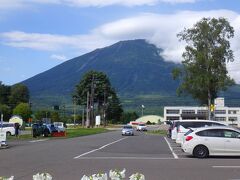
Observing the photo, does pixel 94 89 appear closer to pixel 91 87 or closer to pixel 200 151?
pixel 91 87

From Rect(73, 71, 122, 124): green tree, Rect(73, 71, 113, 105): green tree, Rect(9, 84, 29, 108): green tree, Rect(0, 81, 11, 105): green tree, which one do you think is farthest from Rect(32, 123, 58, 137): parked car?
Rect(9, 84, 29, 108): green tree

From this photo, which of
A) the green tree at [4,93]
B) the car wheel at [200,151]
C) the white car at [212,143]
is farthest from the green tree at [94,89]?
the car wheel at [200,151]

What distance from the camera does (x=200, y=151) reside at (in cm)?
2436

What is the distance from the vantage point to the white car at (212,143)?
2436cm

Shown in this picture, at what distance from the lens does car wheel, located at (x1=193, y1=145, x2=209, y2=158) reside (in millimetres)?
24328

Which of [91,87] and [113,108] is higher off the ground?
[91,87]

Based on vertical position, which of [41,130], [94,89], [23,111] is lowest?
[41,130]

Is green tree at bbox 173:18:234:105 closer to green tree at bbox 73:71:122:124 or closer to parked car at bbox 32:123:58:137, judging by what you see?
parked car at bbox 32:123:58:137

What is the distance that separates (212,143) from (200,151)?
674 millimetres

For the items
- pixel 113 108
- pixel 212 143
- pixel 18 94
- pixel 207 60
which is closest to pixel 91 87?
pixel 113 108

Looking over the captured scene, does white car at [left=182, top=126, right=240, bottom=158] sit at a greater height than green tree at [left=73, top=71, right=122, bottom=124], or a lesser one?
lesser

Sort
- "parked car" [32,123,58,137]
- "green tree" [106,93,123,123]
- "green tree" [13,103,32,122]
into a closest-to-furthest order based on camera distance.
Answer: "parked car" [32,123,58,137] < "green tree" [13,103,32,122] < "green tree" [106,93,123,123]

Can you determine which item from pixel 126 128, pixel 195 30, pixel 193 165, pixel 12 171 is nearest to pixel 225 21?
pixel 195 30

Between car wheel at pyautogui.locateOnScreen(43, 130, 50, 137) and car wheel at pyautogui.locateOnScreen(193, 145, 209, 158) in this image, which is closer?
car wheel at pyautogui.locateOnScreen(193, 145, 209, 158)
